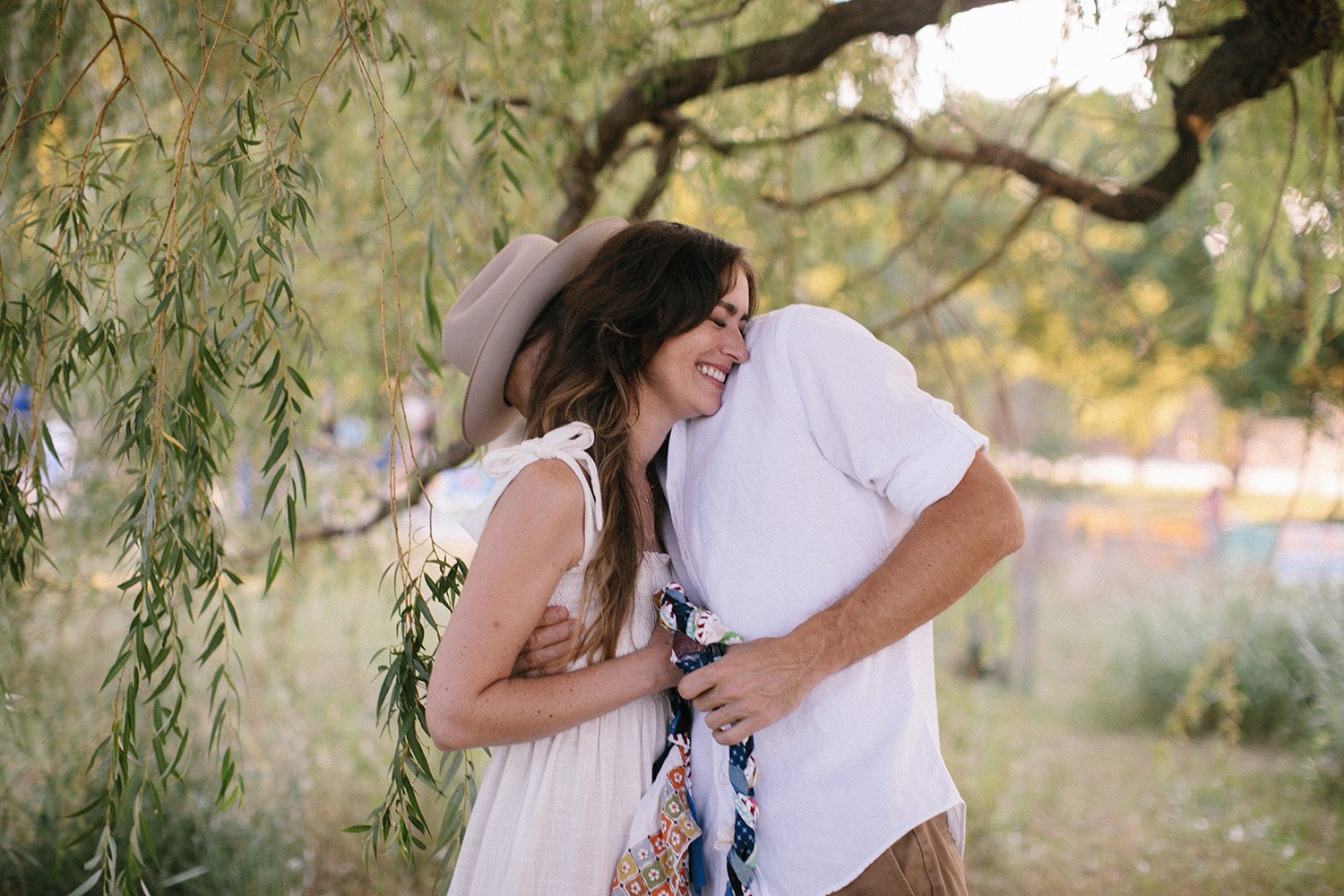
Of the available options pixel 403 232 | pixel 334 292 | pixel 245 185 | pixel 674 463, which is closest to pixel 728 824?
pixel 674 463

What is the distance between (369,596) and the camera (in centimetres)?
520

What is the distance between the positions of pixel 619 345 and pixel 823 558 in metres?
0.42

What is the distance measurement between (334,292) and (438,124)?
167cm

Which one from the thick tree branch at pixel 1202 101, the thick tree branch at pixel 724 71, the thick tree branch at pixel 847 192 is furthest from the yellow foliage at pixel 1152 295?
the thick tree branch at pixel 724 71

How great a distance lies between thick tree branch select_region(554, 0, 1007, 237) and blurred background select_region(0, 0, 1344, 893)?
11 millimetres

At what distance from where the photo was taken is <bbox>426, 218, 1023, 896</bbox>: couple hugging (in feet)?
4.29

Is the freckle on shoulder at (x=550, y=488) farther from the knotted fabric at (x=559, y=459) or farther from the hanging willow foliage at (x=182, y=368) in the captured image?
the hanging willow foliage at (x=182, y=368)

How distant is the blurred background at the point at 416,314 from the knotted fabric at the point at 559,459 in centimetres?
13

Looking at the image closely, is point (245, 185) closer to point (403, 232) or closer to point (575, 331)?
point (575, 331)

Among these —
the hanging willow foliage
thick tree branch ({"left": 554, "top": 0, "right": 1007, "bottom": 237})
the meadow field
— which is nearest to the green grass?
the meadow field

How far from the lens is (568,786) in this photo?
141cm

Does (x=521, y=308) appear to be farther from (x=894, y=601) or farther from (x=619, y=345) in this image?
(x=894, y=601)

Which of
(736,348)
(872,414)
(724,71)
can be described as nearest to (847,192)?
(724,71)

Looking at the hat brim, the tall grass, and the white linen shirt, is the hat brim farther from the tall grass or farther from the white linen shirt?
the tall grass
